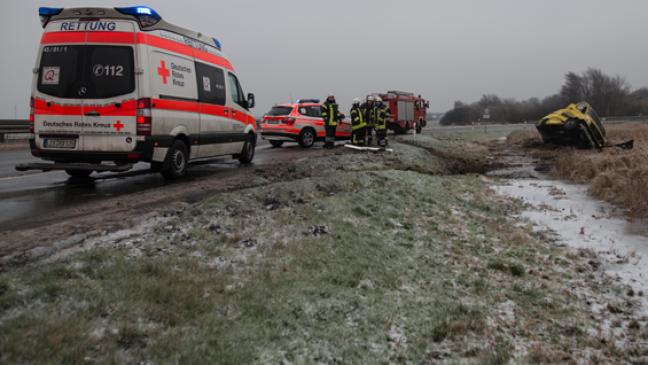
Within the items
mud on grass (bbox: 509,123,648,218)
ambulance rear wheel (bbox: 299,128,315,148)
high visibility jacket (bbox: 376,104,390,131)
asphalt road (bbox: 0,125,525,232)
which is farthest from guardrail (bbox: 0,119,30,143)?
mud on grass (bbox: 509,123,648,218)

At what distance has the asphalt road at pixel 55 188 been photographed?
595 centimetres

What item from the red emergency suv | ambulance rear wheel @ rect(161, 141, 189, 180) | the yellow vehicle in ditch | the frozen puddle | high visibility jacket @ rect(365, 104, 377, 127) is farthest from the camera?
the yellow vehicle in ditch

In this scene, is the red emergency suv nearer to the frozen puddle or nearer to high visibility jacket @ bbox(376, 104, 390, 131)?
high visibility jacket @ bbox(376, 104, 390, 131)

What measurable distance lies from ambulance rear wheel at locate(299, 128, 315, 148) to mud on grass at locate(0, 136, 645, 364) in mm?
10776

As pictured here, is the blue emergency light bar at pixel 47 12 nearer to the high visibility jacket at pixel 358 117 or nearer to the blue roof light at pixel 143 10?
the blue roof light at pixel 143 10

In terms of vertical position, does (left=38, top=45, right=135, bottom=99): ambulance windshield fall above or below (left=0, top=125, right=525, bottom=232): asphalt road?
above

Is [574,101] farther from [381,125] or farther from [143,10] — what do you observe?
[143,10]

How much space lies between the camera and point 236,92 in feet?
35.2

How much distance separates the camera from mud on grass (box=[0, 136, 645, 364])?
115 inches

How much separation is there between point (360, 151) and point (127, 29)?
28.4 ft

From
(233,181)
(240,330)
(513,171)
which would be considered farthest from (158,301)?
(513,171)

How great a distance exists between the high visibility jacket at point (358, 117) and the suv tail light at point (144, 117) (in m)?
9.01

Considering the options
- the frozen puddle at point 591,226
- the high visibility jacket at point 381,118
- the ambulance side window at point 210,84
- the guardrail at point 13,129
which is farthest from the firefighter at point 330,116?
the guardrail at point 13,129

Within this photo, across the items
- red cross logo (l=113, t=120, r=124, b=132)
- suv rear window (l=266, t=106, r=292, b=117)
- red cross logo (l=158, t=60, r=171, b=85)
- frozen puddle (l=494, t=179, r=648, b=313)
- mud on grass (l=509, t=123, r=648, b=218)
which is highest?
Result: red cross logo (l=158, t=60, r=171, b=85)
